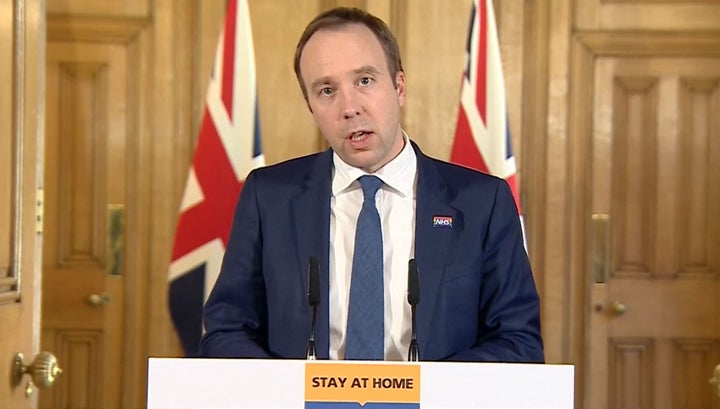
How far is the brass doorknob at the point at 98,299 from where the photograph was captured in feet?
12.3

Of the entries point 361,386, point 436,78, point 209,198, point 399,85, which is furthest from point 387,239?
point 436,78

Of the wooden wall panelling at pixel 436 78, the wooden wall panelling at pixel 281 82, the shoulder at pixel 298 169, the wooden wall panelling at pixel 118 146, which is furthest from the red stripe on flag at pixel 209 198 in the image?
the shoulder at pixel 298 169

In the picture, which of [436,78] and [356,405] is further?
[436,78]

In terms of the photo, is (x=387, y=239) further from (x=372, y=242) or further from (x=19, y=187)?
(x=19, y=187)

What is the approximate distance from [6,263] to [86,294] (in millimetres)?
1770

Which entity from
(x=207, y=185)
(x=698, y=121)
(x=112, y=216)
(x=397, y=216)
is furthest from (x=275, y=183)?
(x=698, y=121)

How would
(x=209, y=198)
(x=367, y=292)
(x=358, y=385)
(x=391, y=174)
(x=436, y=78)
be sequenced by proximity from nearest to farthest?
(x=358, y=385)
(x=367, y=292)
(x=391, y=174)
(x=209, y=198)
(x=436, y=78)

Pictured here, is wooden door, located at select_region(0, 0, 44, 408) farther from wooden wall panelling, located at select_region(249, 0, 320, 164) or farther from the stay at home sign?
wooden wall panelling, located at select_region(249, 0, 320, 164)

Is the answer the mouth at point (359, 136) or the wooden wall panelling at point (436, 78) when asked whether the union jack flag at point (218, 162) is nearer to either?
the wooden wall panelling at point (436, 78)

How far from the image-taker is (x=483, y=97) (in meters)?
3.39

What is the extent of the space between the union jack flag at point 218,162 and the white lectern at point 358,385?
7.42 feet

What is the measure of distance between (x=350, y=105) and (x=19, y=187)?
0.85 meters

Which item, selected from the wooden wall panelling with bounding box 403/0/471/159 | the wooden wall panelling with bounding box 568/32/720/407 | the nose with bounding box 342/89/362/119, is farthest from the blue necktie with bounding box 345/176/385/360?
the wooden wall panelling with bounding box 568/32/720/407

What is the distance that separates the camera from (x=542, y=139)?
3.62 metres
